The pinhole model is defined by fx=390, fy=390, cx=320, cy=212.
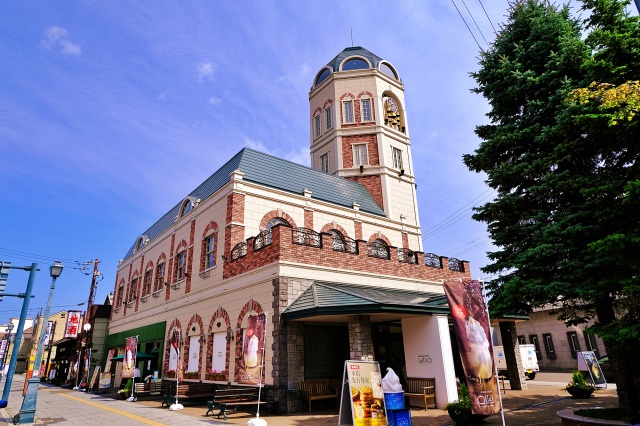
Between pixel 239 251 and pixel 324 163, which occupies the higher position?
pixel 324 163

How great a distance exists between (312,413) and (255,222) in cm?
887

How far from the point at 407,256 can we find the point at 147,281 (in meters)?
18.7

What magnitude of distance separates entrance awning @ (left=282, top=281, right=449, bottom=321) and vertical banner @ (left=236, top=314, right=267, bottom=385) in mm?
1428

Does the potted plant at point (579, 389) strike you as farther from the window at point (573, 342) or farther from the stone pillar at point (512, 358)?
the window at point (573, 342)

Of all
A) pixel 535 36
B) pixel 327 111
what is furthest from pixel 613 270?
pixel 327 111

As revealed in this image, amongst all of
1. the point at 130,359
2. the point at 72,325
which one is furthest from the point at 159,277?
the point at 72,325

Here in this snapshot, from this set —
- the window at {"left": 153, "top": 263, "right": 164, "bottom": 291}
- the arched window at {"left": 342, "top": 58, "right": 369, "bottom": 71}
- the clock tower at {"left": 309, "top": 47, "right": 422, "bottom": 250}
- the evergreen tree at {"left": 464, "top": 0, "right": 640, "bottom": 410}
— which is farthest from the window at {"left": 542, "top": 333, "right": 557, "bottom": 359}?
the window at {"left": 153, "top": 263, "right": 164, "bottom": 291}

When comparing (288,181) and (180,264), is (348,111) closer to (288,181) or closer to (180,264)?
(288,181)

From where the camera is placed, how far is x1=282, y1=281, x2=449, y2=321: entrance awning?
12.8 metres

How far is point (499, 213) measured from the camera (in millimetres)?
12086

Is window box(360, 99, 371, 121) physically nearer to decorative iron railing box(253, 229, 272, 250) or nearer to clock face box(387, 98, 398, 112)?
clock face box(387, 98, 398, 112)

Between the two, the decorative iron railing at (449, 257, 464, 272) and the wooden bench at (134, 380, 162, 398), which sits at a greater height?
the decorative iron railing at (449, 257, 464, 272)

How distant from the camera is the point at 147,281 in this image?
27.8 meters

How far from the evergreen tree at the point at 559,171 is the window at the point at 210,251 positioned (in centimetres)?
1286
